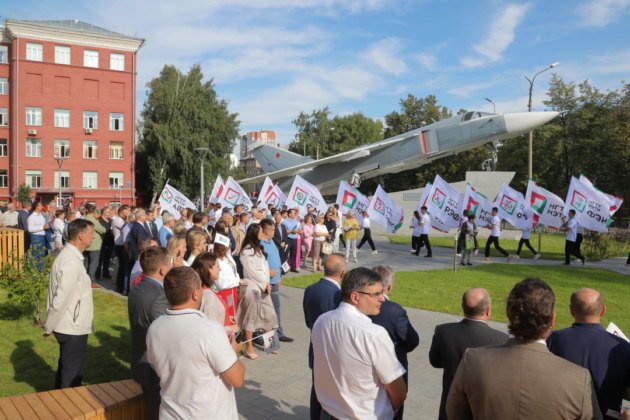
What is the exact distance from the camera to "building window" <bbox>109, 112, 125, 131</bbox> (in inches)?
1826

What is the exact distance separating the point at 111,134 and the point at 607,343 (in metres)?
49.2

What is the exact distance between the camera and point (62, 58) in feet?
145

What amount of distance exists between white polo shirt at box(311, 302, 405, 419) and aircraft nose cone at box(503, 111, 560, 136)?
24454mm

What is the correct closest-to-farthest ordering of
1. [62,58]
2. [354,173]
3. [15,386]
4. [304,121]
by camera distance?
[15,386]
[354,173]
[62,58]
[304,121]

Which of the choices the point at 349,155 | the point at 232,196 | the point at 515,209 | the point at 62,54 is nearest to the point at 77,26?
the point at 62,54

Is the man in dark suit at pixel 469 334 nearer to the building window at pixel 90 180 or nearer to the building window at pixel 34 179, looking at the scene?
the building window at pixel 90 180

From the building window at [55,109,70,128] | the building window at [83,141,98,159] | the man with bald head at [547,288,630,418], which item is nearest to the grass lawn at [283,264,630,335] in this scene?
the man with bald head at [547,288,630,418]

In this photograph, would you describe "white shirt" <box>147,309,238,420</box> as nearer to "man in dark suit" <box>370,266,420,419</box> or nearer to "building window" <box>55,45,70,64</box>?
"man in dark suit" <box>370,266,420,419</box>

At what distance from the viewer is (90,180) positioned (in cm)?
4619

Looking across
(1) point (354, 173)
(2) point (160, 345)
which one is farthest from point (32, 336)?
(1) point (354, 173)

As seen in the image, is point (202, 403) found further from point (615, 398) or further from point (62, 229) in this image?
point (62, 229)

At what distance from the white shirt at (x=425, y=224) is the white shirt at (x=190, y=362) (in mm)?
15606

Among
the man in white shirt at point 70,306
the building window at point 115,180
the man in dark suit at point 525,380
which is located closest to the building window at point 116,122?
the building window at point 115,180

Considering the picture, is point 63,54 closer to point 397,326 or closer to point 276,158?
point 276,158
